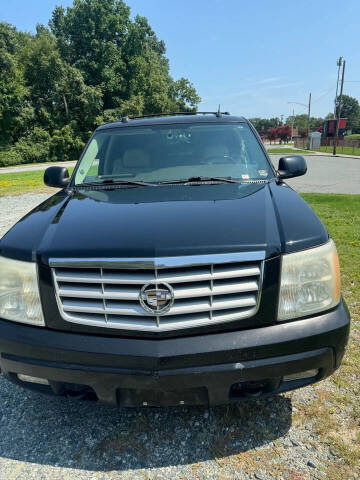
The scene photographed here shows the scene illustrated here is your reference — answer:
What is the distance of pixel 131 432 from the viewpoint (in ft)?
7.04

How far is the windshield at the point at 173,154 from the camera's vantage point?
2.89 m

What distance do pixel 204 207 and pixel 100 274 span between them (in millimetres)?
737

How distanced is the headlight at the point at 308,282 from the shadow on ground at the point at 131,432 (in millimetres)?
834

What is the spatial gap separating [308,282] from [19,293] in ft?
4.79

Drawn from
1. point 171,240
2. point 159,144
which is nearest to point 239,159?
point 159,144

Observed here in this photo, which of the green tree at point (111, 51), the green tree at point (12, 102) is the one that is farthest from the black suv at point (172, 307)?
the green tree at point (111, 51)

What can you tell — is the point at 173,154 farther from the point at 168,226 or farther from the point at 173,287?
the point at 173,287

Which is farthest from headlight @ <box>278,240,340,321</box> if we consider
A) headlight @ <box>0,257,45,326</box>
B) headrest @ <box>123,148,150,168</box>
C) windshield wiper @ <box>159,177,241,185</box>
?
headrest @ <box>123,148,150,168</box>

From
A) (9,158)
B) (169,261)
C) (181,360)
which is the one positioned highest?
(169,261)

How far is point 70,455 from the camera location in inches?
78.8

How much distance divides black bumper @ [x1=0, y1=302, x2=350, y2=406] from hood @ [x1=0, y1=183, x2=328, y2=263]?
40 centimetres

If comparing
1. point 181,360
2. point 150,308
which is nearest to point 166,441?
point 181,360

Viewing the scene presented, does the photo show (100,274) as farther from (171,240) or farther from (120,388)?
(120,388)

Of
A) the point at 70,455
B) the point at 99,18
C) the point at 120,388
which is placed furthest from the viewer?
the point at 99,18
